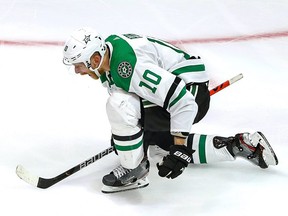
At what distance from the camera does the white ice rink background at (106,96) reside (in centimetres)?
198

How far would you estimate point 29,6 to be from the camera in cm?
344

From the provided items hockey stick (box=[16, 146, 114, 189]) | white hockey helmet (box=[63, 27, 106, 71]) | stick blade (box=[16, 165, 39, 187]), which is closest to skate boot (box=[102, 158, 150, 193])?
hockey stick (box=[16, 146, 114, 189])

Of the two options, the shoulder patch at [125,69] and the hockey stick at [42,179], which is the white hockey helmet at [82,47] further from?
the hockey stick at [42,179]

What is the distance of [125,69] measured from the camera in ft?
6.31

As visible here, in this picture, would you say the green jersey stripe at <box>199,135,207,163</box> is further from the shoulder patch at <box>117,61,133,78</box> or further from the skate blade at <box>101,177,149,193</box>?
the shoulder patch at <box>117,61,133,78</box>

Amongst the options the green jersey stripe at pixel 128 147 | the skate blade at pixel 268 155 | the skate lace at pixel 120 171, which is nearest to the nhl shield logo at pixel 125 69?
the green jersey stripe at pixel 128 147

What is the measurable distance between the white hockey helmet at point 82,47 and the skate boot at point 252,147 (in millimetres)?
596

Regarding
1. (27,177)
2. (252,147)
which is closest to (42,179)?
(27,177)

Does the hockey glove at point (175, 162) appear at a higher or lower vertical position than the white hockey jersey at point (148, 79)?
lower

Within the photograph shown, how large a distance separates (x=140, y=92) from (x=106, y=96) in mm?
904

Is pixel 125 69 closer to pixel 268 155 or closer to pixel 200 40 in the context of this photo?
pixel 268 155

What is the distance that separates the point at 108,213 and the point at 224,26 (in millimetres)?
1651

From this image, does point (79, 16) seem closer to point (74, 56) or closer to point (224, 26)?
point (224, 26)

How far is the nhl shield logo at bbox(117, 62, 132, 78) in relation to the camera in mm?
1921
